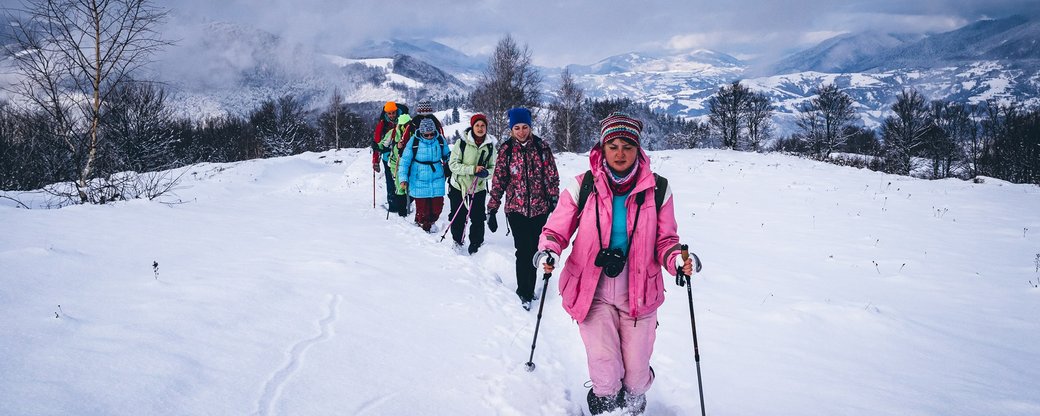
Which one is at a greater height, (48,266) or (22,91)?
(22,91)

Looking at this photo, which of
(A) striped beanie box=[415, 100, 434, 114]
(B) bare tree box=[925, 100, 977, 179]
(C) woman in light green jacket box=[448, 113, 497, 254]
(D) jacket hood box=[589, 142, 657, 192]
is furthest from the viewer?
(B) bare tree box=[925, 100, 977, 179]

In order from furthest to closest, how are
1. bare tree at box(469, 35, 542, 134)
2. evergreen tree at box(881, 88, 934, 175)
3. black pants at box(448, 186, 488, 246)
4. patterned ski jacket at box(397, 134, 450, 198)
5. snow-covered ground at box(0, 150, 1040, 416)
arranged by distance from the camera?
evergreen tree at box(881, 88, 934, 175)
bare tree at box(469, 35, 542, 134)
patterned ski jacket at box(397, 134, 450, 198)
black pants at box(448, 186, 488, 246)
snow-covered ground at box(0, 150, 1040, 416)

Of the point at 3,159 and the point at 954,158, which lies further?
the point at 954,158

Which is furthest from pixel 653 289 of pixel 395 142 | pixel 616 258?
pixel 395 142

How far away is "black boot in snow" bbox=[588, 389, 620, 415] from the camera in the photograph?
3.14m

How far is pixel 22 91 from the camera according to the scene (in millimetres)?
7387

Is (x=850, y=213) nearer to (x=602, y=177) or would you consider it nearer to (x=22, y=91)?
(x=602, y=177)

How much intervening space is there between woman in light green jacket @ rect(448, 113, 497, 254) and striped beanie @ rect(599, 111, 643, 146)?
391 centimetres

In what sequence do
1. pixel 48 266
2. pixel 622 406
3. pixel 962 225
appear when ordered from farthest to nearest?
pixel 962 225, pixel 48 266, pixel 622 406

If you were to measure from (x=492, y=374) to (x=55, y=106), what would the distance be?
30.9ft

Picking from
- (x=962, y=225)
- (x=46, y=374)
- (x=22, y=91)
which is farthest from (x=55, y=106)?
(x=962, y=225)

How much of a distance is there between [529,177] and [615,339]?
289cm

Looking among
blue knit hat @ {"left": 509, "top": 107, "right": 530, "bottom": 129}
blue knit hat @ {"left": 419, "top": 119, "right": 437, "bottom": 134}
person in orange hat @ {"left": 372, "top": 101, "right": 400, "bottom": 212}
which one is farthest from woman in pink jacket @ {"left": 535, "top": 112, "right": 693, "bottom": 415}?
person in orange hat @ {"left": 372, "top": 101, "right": 400, "bottom": 212}

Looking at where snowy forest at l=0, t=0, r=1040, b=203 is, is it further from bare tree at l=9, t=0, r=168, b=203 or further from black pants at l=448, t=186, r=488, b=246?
black pants at l=448, t=186, r=488, b=246
